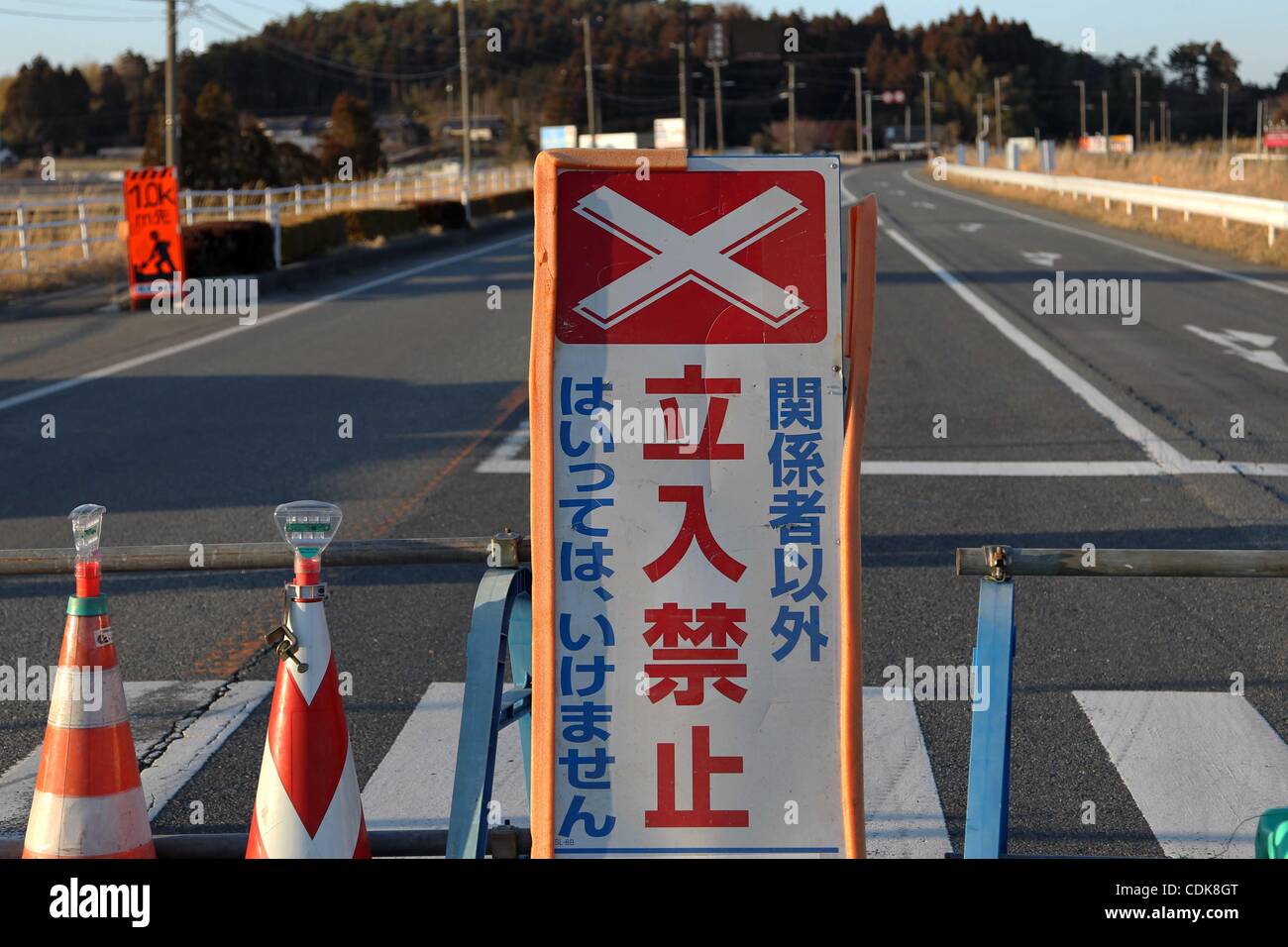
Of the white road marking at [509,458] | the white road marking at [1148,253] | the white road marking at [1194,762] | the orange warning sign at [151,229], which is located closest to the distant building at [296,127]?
the white road marking at [1148,253]

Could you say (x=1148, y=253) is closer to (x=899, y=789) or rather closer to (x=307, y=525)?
(x=899, y=789)

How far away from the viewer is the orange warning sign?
19531 mm

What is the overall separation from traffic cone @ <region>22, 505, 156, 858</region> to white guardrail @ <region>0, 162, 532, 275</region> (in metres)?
16.9

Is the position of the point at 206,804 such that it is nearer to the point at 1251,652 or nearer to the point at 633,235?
the point at 633,235

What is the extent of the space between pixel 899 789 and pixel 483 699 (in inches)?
60.1

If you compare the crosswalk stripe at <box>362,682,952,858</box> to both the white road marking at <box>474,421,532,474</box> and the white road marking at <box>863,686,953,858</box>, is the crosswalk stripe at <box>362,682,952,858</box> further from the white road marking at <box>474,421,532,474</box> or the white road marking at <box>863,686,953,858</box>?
the white road marking at <box>474,421,532,474</box>

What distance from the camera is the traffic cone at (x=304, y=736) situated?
11.0ft

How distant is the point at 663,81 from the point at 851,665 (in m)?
148

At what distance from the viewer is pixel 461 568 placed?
7.00 meters

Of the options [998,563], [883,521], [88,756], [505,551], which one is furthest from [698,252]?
[883,521]

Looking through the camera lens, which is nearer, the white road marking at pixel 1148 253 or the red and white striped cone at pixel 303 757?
the red and white striped cone at pixel 303 757

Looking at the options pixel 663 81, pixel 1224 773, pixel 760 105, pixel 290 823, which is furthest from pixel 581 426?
pixel 760 105

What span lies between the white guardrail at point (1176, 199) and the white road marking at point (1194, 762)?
19.7 metres

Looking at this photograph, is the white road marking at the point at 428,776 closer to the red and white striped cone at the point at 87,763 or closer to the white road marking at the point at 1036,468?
the red and white striped cone at the point at 87,763
